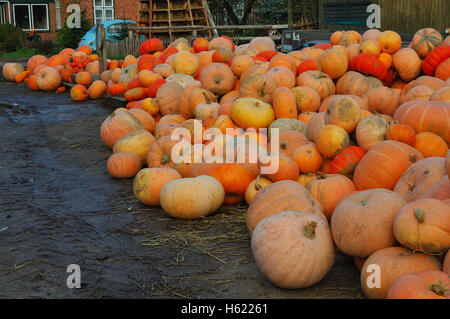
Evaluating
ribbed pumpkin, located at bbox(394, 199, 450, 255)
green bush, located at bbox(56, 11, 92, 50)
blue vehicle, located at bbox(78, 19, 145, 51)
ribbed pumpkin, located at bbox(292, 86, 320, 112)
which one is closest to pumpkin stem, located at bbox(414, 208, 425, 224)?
ribbed pumpkin, located at bbox(394, 199, 450, 255)

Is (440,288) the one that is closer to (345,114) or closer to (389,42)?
(345,114)

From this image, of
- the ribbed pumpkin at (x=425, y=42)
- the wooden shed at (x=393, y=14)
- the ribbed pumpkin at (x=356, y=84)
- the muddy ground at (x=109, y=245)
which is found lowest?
the muddy ground at (x=109, y=245)

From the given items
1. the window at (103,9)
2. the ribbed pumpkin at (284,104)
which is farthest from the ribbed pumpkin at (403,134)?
the window at (103,9)

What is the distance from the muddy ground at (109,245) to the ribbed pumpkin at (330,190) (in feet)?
1.94

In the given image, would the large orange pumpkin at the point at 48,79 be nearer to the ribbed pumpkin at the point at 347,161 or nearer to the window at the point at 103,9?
the ribbed pumpkin at the point at 347,161

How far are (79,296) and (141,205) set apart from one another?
1877 millimetres

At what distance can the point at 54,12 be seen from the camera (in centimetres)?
3027

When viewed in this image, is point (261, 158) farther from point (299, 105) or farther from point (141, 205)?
point (299, 105)

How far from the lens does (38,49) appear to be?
76.9 ft

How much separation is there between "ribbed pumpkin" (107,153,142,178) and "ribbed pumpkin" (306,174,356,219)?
7.77ft

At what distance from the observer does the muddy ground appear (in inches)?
126

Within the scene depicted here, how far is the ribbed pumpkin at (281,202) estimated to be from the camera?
3.72 meters
